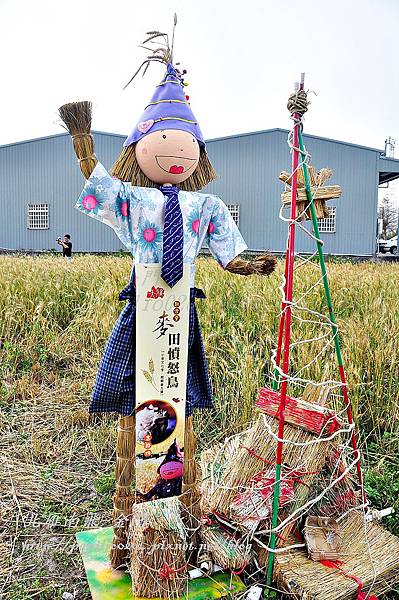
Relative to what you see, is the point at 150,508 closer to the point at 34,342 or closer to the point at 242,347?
the point at 242,347

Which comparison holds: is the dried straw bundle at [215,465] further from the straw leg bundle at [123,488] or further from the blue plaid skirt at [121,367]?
the blue plaid skirt at [121,367]

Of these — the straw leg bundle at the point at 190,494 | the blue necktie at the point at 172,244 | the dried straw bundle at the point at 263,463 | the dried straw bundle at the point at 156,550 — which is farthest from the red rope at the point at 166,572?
the blue necktie at the point at 172,244

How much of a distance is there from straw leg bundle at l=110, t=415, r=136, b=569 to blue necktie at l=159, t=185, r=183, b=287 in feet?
1.68

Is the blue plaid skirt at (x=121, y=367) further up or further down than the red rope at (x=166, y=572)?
further up

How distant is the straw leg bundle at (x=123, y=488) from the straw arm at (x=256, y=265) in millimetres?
625

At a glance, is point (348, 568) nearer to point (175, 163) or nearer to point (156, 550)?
point (156, 550)

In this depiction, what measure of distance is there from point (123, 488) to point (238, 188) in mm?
13062

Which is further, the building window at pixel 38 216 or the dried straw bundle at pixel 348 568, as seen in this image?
the building window at pixel 38 216

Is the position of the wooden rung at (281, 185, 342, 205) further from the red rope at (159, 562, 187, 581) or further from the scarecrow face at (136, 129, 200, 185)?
the red rope at (159, 562, 187, 581)

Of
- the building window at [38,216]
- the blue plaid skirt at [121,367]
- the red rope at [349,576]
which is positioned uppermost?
the building window at [38,216]

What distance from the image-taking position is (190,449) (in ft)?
6.39

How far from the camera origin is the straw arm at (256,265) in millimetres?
1908

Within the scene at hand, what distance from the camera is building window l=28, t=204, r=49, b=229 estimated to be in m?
15.1

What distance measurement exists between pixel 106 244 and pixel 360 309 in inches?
452
